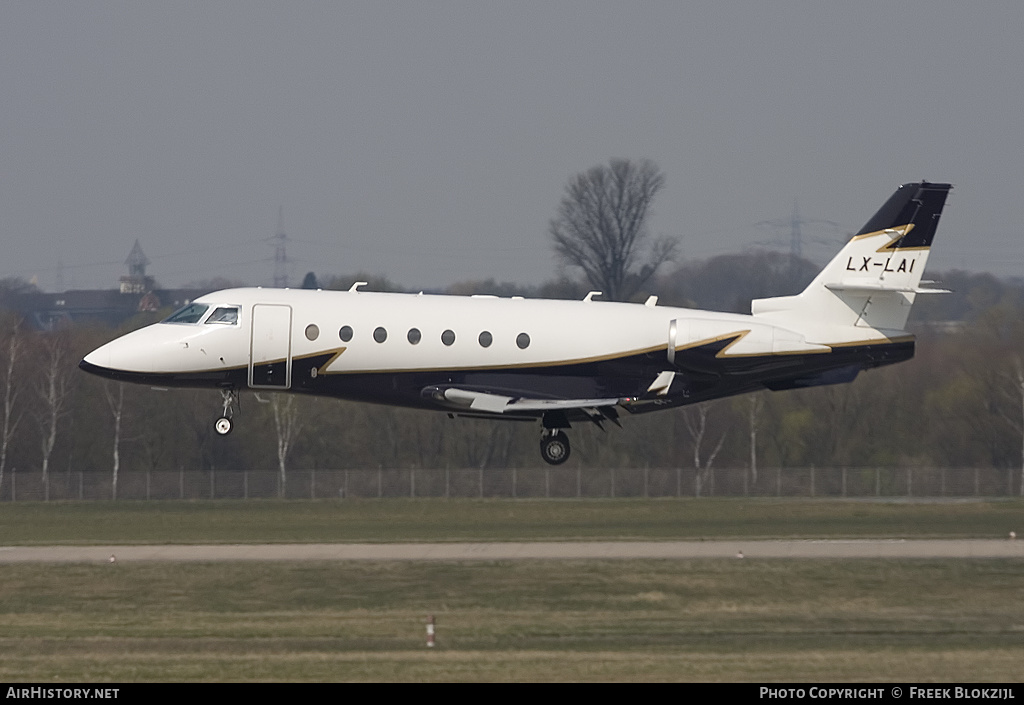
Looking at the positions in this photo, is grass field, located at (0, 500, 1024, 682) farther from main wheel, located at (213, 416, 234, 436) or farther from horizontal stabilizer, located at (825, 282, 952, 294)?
horizontal stabilizer, located at (825, 282, 952, 294)

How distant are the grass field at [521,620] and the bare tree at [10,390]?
28.2m

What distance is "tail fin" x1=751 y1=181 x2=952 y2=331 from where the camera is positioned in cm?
3888

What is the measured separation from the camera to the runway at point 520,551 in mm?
38688

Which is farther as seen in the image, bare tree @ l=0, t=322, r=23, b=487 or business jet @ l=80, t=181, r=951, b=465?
bare tree @ l=0, t=322, r=23, b=487

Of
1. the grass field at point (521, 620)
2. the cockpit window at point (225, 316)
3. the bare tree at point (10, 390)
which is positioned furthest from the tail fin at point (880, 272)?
the bare tree at point (10, 390)

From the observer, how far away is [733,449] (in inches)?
2854

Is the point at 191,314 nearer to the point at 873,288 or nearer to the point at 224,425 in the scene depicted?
the point at 224,425

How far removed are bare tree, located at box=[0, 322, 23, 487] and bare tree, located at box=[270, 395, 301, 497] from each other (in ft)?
37.9

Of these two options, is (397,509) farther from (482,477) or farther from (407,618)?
(407,618)

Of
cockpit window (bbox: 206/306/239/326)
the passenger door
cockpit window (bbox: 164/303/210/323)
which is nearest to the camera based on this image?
the passenger door

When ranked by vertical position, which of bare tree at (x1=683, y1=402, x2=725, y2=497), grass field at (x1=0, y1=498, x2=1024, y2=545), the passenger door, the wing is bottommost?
grass field at (x1=0, y1=498, x2=1024, y2=545)

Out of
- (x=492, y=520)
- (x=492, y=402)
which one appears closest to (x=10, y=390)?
(x=492, y=520)

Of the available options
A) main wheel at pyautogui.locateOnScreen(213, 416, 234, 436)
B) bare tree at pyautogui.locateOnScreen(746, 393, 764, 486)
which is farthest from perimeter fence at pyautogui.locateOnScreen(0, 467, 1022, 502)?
main wheel at pyautogui.locateOnScreen(213, 416, 234, 436)
